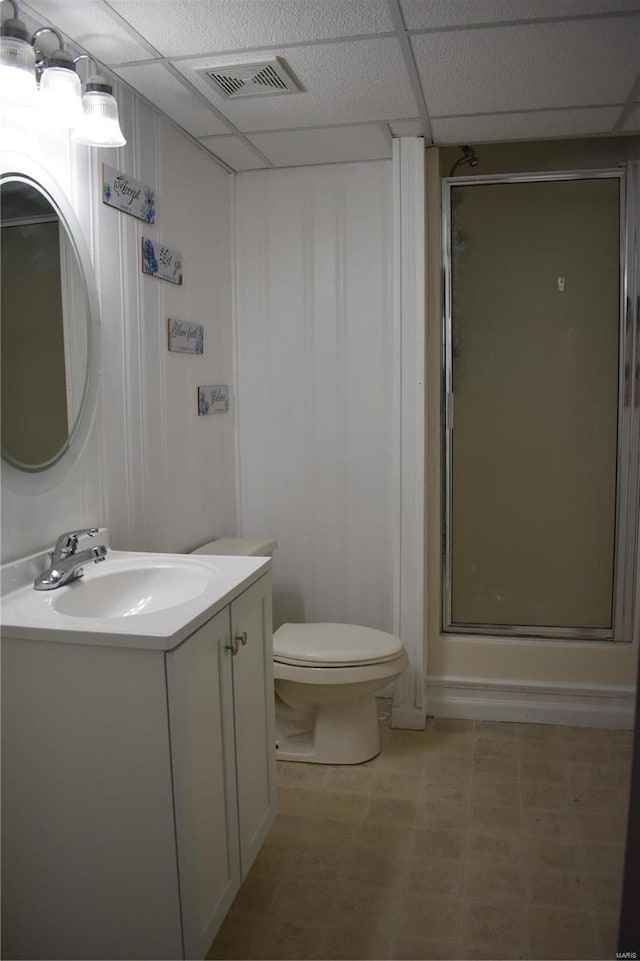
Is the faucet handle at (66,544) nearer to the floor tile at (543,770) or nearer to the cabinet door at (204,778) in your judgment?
the cabinet door at (204,778)

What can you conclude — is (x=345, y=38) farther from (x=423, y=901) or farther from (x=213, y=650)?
(x=423, y=901)

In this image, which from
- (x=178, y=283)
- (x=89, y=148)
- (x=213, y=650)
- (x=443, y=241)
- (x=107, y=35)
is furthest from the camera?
(x=443, y=241)

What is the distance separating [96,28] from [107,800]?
5.98 feet

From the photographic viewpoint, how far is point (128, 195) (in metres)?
2.34

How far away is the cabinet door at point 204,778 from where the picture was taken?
4.91 feet

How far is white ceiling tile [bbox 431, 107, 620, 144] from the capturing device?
2631 millimetres

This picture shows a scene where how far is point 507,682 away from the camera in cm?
314

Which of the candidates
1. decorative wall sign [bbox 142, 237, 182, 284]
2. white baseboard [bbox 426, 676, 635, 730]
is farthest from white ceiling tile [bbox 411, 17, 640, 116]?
white baseboard [bbox 426, 676, 635, 730]

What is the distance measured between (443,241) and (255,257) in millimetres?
781

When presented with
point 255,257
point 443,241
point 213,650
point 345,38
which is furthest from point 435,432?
point 213,650

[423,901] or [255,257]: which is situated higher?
[255,257]

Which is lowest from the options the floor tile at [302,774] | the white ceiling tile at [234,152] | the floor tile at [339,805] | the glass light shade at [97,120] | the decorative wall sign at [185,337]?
the floor tile at [339,805]

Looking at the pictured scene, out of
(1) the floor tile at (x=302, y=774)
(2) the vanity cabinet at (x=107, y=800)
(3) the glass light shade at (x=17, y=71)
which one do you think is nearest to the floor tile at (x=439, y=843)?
(1) the floor tile at (x=302, y=774)

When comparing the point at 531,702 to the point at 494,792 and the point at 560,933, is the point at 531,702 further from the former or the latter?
the point at 560,933
